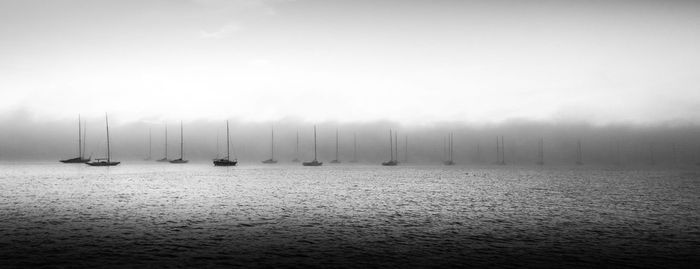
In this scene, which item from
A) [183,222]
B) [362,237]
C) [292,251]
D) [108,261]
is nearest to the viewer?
[108,261]

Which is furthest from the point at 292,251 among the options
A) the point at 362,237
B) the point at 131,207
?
the point at 131,207

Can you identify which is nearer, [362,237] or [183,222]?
[362,237]

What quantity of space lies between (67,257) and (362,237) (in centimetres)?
2470

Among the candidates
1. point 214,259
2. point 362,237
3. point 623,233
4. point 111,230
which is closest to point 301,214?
point 362,237

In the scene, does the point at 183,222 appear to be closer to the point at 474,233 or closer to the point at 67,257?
the point at 67,257

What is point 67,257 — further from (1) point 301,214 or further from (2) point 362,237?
(1) point 301,214

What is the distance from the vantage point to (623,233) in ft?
151

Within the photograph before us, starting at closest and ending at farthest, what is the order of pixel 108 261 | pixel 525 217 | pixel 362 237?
pixel 108 261, pixel 362 237, pixel 525 217

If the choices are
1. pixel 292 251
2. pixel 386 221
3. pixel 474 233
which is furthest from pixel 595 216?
pixel 292 251

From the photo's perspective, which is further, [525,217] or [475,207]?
[475,207]

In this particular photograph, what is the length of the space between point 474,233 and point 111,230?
1472 inches

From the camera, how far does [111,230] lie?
152 ft

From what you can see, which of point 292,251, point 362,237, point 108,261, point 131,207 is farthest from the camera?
point 131,207

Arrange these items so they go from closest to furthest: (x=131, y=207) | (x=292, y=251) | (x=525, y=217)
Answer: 1. (x=292, y=251)
2. (x=525, y=217)
3. (x=131, y=207)
